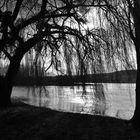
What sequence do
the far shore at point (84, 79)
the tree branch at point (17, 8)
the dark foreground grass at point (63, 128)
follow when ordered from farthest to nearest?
the tree branch at point (17, 8)
the far shore at point (84, 79)
the dark foreground grass at point (63, 128)

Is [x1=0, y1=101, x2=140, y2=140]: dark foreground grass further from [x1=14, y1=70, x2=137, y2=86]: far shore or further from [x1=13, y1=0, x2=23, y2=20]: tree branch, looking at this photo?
[x1=13, y1=0, x2=23, y2=20]: tree branch

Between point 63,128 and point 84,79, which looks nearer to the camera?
point 84,79

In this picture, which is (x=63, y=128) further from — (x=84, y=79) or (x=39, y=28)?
(x=39, y=28)

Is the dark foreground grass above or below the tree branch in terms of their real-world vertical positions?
below

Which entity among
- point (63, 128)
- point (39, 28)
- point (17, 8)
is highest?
point (17, 8)

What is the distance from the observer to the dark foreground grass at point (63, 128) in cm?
382

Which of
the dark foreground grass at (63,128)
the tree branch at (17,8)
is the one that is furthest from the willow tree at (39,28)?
the dark foreground grass at (63,128)

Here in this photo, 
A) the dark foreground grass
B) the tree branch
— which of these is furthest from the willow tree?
the dark foreground grass

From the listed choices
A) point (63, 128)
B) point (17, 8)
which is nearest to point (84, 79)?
point (63, 128)

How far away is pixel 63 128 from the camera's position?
166 inches

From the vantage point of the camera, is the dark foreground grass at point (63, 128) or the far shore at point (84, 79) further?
the far shore at point (84, 79)

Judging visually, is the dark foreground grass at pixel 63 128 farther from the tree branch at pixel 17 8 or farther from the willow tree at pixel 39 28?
the tree branch at pixel 17 8

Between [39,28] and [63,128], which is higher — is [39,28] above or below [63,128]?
above

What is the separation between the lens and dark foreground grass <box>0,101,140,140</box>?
3.82 metres
